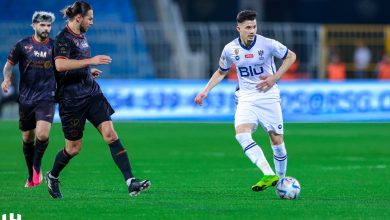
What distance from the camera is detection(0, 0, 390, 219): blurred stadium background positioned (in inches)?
476

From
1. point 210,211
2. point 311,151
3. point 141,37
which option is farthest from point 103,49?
point 210,211

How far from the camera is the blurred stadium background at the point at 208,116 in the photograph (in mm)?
12094

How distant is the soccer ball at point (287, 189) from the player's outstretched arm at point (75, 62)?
2455 mm

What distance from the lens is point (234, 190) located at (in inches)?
533

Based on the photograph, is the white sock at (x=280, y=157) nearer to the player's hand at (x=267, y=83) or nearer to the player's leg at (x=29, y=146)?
the player's hand at (x=267, y=83)

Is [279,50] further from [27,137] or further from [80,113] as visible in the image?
[27,137]

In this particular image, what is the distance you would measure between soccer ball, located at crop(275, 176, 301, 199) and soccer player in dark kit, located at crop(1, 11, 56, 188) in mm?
3846

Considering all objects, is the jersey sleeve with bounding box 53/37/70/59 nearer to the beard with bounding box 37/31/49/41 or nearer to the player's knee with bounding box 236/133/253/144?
the player's knee with bounding box 236/133/253/144

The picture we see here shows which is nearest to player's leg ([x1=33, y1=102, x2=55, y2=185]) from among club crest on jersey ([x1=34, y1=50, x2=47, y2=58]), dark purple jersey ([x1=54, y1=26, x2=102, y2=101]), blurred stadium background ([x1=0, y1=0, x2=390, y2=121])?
club crest on jersey ([x1=34, y1=50, x2=47, y2=58])

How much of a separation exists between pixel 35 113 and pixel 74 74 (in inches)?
97.5

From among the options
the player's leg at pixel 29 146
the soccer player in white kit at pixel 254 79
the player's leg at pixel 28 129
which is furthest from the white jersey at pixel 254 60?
the player's leg at pixel 29 146

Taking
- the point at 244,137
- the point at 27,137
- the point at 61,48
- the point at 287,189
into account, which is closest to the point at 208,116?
the point at 27,137

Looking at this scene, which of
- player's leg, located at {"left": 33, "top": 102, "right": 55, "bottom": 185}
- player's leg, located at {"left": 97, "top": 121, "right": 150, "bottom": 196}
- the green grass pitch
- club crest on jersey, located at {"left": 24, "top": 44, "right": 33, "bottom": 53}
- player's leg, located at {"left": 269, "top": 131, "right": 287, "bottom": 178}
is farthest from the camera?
club crest on jersey, located at {"left": 24, "top": 44, "right": 33, "bottom": 53}

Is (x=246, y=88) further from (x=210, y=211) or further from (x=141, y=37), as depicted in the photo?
(x=141, y=37)
